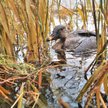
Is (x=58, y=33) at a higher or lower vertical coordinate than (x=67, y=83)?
higher

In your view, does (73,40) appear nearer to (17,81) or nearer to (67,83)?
(67,83)

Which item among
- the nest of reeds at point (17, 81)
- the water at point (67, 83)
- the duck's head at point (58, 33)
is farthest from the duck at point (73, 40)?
the nest of reeds at point (17, 81)

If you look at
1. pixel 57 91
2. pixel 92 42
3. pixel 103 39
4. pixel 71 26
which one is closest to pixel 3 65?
pixel 57 91

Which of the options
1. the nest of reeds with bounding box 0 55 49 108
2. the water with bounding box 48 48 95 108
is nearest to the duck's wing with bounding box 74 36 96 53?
the water with bounding box 48 48 95 108

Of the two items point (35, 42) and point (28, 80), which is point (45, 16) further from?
point (28, 80)

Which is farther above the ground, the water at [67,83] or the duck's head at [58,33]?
the duck's head at [58,33]

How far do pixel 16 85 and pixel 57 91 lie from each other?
48 cm

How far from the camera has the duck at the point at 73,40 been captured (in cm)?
571

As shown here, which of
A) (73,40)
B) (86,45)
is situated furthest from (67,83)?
(73,40)

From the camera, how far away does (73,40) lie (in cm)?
618

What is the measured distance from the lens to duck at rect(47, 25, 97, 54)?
5715 millimetres

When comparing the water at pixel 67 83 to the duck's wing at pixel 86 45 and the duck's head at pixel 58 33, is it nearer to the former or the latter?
the duck's wing at pixel 86 45

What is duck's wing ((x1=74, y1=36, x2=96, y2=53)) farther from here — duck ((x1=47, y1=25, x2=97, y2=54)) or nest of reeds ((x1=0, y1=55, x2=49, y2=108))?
nest of reeds ((x1=0, y1=55, x2=49, y2=108))

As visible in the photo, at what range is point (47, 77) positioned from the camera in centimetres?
357
